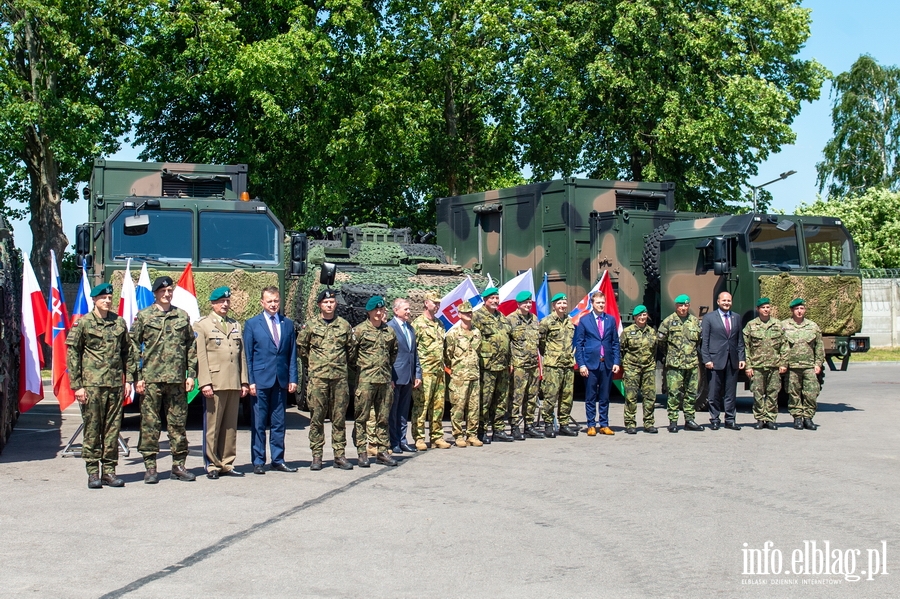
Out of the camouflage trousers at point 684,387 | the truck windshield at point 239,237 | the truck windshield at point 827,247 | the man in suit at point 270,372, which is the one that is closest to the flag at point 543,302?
the camouflage trousers at point 684,387

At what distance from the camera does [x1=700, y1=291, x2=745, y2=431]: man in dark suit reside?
13.6 meters

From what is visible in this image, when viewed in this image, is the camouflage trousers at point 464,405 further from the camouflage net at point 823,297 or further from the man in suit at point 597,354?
the camouflage net at point 823,297

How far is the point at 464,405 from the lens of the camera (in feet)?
38.8

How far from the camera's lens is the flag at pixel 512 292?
1345cm

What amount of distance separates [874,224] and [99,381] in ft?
120

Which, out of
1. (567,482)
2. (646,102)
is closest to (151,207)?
(567,482)

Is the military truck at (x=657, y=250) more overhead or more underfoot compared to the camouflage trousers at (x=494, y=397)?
more overhead

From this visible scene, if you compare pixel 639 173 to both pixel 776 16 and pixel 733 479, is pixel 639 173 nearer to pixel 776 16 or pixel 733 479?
pixel 776 16

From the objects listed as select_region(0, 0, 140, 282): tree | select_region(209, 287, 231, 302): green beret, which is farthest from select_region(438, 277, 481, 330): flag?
select_region(0, 0, 140, 282): tree

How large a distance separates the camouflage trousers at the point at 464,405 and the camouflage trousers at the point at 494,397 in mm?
182

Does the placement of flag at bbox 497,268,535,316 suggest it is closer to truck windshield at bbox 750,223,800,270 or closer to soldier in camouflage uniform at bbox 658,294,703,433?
soldier in camouflage uniform at bbox 658,294,703,433

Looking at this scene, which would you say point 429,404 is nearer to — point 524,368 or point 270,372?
point 524,368

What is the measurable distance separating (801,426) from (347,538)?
7.97m

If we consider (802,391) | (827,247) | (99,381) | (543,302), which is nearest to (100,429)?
→ (99,381)
